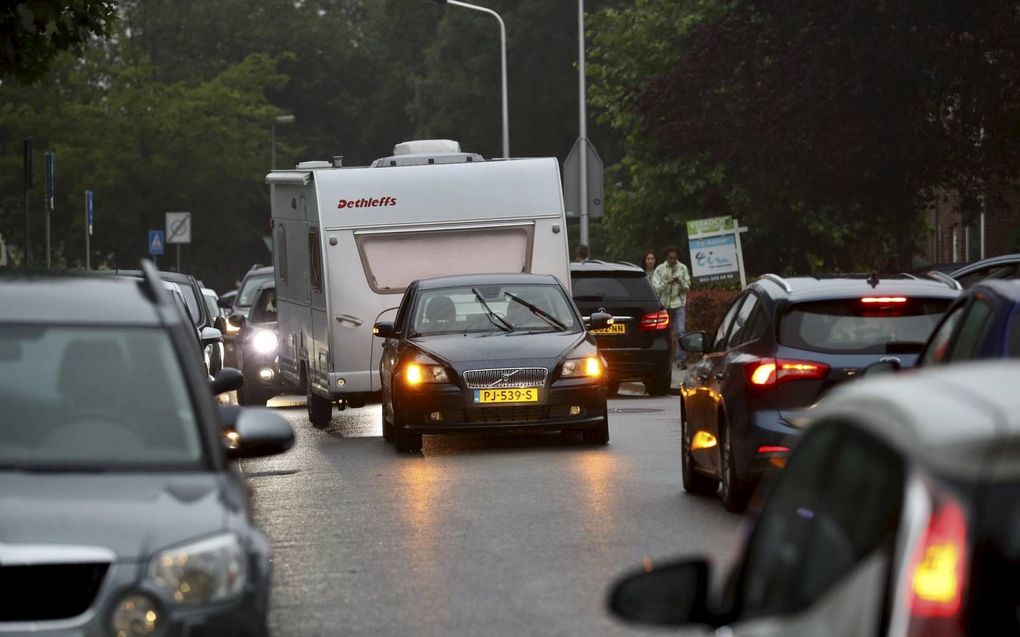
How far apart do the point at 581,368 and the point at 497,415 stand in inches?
33.4

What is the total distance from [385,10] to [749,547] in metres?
85.2

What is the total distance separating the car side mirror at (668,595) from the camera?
4.08m

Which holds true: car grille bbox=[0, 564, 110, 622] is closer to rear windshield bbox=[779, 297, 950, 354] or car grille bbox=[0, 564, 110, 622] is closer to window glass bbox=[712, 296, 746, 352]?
rear windshield bbox=[779, 297, 950, 354]

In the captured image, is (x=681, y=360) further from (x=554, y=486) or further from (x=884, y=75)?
(x=554, y=486)

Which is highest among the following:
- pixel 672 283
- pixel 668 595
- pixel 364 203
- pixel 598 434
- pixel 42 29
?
pixel 42 29

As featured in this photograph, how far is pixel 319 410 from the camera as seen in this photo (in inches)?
939

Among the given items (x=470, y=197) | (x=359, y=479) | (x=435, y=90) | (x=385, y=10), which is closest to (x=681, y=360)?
(x=470, y=197)

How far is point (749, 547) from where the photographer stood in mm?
4270

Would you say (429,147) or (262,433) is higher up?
(429,147)

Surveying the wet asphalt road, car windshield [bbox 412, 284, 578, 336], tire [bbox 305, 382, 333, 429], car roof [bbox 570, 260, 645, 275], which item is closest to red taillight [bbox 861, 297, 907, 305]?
the wet asphalt road

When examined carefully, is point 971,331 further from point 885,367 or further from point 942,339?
point 885,367

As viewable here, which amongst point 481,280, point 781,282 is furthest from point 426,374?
point 781,282

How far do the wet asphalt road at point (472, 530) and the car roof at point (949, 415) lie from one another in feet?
17.7

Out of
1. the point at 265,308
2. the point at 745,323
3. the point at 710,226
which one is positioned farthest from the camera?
the point at 710,226
